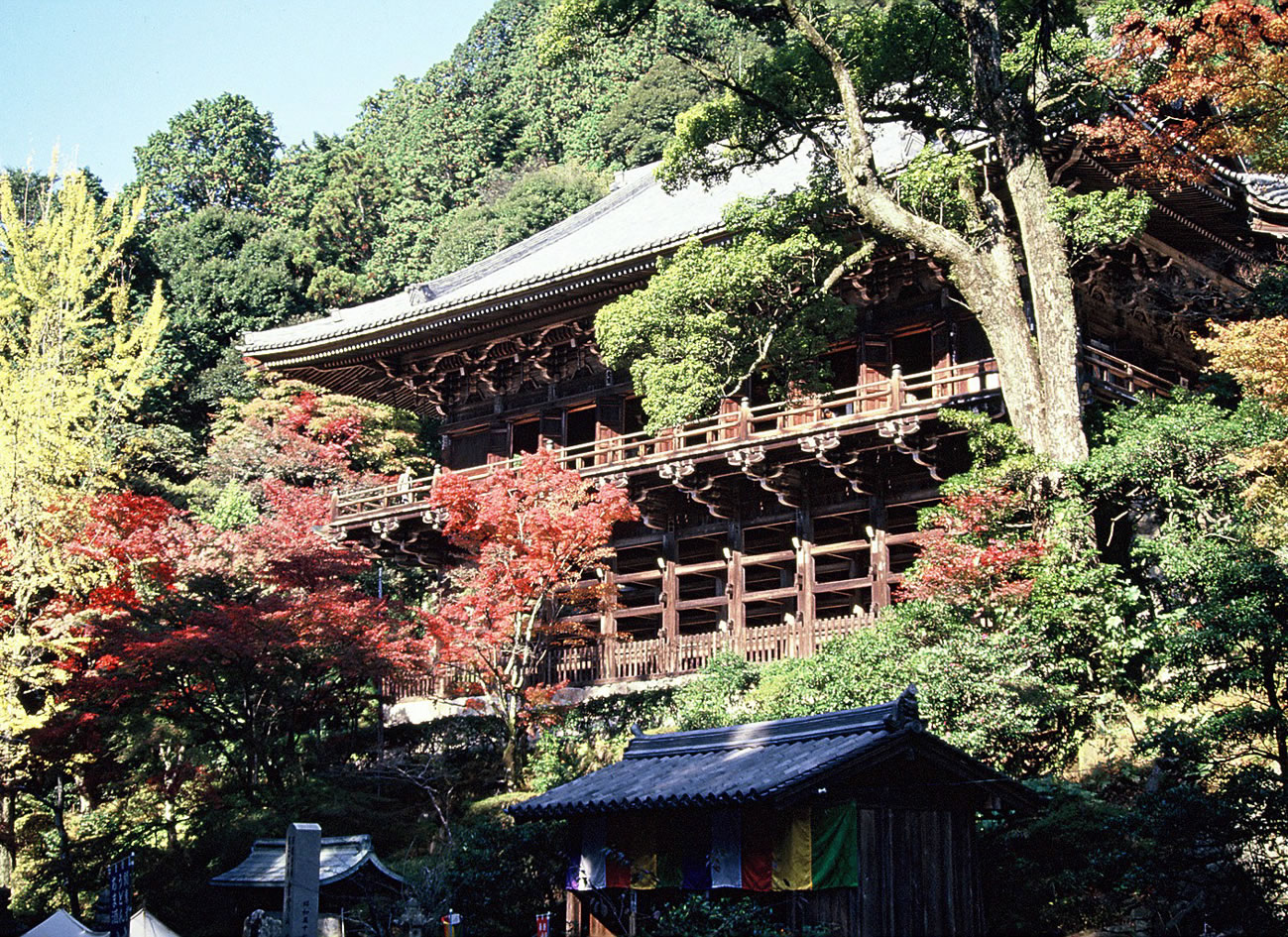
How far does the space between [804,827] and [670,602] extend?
1271cm

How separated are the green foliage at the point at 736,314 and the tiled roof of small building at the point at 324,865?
8.43 metres

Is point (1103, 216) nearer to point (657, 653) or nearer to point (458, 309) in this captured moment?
point (657, 653)

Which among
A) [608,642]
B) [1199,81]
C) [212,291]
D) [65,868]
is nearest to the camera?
[65,868]

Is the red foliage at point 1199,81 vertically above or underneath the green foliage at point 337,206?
underneath

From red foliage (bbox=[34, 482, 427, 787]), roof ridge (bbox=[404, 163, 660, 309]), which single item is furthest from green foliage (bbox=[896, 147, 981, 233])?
roof ridge (bbox=[404, 163, 660, 309])

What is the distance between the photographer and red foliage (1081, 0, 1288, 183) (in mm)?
18219

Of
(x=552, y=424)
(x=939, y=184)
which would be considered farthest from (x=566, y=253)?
(x=939, y=184)

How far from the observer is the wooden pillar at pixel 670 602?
23000mm

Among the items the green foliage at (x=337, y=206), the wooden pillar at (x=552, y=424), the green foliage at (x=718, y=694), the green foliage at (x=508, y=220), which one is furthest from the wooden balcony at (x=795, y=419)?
the green foliage at (x=508, y=220)

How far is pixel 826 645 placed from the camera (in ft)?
63.3

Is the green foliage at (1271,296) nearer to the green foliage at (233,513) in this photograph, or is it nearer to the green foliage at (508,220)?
the green foliage at (233,513)

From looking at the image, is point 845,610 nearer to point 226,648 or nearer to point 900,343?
point 900,343

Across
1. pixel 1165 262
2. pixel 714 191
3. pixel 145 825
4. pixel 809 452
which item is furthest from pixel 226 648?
pixel 1165 262

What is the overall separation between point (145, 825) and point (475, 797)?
16.6 ft
